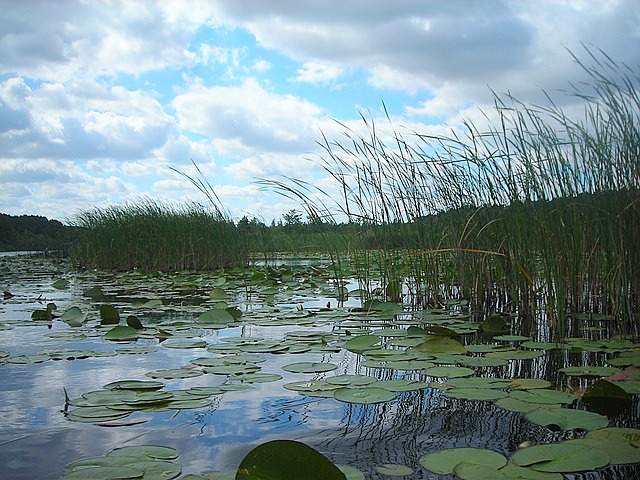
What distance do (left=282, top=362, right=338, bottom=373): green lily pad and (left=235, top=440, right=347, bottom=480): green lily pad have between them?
121 centimetres

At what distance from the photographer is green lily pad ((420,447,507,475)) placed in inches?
47.8

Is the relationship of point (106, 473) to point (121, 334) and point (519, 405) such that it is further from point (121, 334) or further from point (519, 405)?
point (121, 334)

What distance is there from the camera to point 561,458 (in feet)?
4.04

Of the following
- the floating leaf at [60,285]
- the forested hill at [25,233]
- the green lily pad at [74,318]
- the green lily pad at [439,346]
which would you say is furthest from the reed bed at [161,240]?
the forested hill at [25,233]

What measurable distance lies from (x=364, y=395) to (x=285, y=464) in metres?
0.83

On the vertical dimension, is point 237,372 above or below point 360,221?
below

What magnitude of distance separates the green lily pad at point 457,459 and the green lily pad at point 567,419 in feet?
0.98

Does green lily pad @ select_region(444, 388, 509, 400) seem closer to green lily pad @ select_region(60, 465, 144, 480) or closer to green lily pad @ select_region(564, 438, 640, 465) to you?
green lily pad @ select_region(564, 438, 640, 465)

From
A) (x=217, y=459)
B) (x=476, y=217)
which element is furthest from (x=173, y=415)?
(x=476, y=217)

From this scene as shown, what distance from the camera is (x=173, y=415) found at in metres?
1.66

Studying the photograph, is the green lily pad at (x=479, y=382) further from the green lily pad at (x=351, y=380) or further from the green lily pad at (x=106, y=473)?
the green lily pad at (x=106, y=473)

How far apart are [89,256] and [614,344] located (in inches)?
408

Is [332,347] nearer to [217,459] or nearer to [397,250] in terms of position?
[217,459]

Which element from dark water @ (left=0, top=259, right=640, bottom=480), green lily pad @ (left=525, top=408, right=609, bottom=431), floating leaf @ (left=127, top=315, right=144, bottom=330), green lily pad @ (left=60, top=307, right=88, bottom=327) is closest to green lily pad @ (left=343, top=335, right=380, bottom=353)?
dark water @ (left=0, top=259, right=640, bottom=480)
